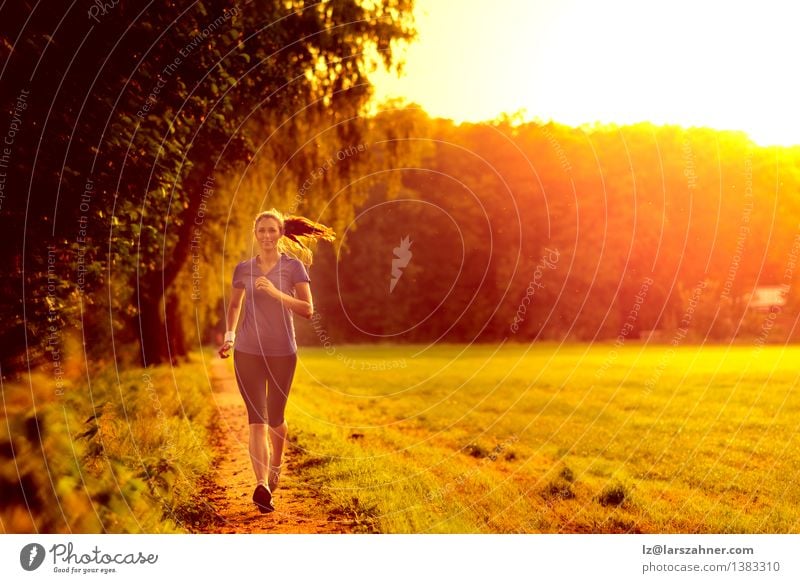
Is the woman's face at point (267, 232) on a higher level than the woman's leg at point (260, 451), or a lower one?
higher

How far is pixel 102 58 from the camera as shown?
10508 mm

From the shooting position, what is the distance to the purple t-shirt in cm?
945

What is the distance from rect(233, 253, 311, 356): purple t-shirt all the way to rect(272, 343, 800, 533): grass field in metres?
2.04

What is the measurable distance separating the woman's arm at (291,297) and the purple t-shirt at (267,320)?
0.18 feet

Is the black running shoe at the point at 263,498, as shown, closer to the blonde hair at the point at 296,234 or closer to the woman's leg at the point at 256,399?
the woman's leg at the point at 256,399

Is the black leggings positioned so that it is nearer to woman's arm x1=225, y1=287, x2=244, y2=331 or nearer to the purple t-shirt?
the purple t-shirt

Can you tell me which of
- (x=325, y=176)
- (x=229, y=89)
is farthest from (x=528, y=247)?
(x=229, y=89)

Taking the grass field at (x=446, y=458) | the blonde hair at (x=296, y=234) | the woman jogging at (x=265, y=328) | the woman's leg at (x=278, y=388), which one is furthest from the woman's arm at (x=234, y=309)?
the grass field at (x=446, y=458)

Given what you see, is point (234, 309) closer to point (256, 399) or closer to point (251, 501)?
point (256, 399)

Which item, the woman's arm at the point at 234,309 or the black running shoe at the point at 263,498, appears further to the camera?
the black running shoe at the point at 263,498

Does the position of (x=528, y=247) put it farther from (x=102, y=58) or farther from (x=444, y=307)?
(x=102, y=58)

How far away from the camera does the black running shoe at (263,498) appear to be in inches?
381

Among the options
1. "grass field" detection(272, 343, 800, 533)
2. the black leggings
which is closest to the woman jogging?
the black leggings

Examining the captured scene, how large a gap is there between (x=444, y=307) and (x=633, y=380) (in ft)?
21.8
